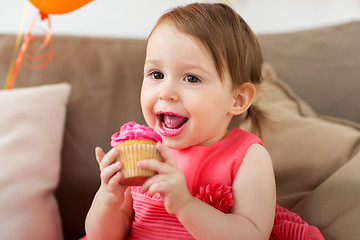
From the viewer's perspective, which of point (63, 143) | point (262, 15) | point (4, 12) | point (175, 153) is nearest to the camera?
point (175, 153)

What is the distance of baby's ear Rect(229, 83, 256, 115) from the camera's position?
93cm

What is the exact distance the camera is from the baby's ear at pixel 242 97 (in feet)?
3.04

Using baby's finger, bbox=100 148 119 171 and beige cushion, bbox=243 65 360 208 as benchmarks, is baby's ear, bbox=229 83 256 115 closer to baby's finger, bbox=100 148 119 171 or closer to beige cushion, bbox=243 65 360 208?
beige cushion, bbox=243 65 360 208

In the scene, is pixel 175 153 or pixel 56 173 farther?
pixel 56 173

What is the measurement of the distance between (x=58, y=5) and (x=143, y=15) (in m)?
0.92

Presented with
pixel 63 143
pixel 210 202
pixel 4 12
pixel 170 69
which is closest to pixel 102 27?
pixel 4 12

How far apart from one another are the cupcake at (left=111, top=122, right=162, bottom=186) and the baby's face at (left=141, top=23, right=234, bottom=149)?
0.10 m

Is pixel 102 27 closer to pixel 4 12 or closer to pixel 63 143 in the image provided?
pixel 4 12

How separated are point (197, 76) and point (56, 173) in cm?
66

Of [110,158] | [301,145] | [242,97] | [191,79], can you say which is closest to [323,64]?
[301,145]

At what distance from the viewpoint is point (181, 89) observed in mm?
841

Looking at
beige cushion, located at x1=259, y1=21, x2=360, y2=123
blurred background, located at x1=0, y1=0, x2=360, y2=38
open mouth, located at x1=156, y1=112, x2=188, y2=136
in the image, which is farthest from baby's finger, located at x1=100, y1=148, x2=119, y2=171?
blurred background, located at x1=0, y1=0, x2=360, y2=38

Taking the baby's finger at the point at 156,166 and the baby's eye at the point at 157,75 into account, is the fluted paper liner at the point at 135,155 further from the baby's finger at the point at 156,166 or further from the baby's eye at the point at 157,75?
the baby's eye at the point at 157,75

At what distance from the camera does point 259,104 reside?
134 cm
